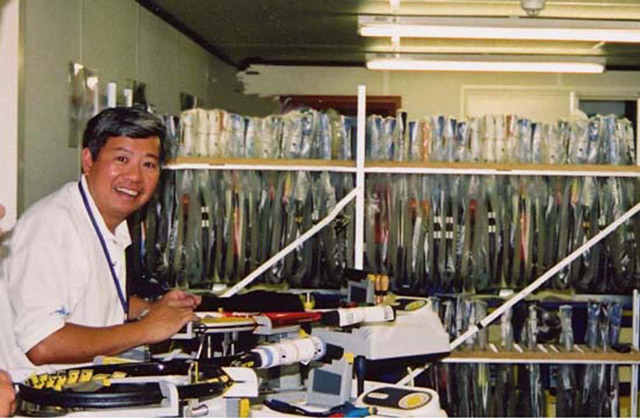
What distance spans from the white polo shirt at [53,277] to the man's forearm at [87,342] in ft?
0.08

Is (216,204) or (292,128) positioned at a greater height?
(292,128)

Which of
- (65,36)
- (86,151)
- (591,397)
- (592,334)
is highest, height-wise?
(65,36)

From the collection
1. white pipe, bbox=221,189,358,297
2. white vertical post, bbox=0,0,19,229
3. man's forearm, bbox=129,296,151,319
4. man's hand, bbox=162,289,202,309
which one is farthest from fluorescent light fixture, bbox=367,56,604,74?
man's hand, bbox=162,289,202,309

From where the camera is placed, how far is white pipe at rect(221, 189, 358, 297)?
4.52m

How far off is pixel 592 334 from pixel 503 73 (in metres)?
4.98

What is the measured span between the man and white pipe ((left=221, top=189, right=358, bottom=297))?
1182mm

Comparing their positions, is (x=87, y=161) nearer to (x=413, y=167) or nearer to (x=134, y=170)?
(x=134, y=170)

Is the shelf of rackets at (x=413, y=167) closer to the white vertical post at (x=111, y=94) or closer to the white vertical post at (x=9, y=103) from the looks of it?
the white vertical post at (x=111, y=94)

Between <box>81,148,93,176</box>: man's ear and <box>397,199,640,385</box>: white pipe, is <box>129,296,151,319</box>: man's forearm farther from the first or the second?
<box>397,199,640,385</box>: white pipe

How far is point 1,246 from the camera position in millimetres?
3059

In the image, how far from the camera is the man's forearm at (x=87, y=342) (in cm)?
274

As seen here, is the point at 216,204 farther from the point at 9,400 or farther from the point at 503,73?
the point at 503,73

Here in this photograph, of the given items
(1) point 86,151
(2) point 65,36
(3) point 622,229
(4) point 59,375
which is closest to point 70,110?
(2) point 65,36

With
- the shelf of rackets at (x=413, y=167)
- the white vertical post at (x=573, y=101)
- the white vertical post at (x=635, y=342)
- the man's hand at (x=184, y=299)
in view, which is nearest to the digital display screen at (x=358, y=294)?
the man's hand at (x=184, y=299)
